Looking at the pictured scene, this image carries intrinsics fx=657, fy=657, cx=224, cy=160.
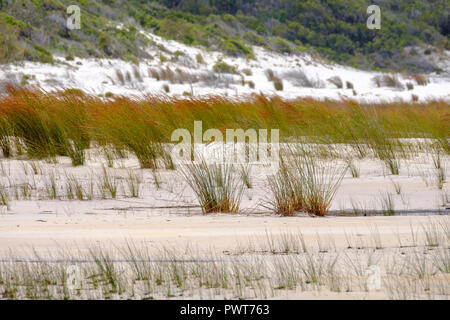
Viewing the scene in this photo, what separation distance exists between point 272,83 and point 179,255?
51.5ft

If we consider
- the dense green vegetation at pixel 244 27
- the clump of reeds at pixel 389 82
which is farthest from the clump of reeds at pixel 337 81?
the dense green vegetation at pixel 244 27

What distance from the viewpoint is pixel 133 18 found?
26828 mm

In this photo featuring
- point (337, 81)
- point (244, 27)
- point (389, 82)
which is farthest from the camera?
point (244, 27)

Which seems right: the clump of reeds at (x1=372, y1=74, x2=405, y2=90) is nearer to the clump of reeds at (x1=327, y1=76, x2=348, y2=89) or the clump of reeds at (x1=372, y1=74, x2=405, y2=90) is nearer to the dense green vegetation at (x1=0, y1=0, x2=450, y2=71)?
the clump of reeds at (x1=327, y1=76, x2=348, y2=89)

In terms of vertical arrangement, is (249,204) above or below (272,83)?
below

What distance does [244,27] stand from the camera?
98.9 feet

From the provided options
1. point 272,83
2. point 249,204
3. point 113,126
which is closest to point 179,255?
point 249,204

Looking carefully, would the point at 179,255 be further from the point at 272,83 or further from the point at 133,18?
the point at 133,18

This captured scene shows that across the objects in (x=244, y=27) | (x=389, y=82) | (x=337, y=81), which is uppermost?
(x=244, y=27)

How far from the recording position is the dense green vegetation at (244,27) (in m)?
20.7

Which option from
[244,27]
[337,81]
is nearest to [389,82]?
[337,81]

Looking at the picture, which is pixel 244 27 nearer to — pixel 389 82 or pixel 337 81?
pixel 337 81

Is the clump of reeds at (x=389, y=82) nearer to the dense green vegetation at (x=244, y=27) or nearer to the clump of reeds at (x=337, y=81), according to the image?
the clump of reeds at (x=337, y=81)
